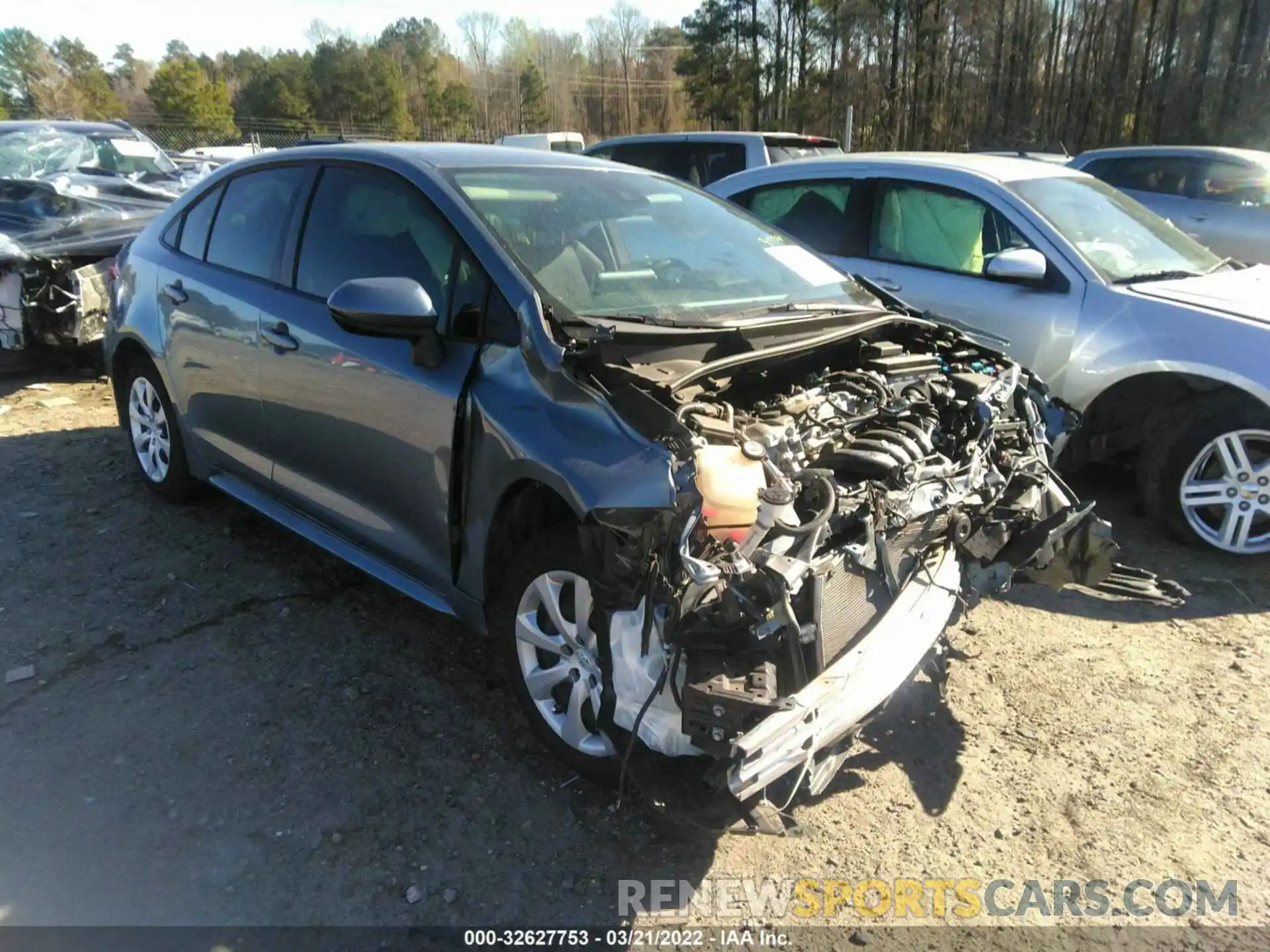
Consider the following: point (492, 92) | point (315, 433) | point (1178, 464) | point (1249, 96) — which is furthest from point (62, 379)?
point (492, 92)

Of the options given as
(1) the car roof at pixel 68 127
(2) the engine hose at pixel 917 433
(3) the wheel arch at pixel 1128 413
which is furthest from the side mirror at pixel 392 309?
(1) the car roof at pixel 68 127

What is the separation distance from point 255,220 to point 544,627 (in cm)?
243

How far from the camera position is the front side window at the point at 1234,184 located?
358 inches

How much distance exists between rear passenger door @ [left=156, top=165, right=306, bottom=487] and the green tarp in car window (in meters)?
3.44

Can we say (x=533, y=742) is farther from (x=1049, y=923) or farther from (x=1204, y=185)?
(x=1204, y=185)

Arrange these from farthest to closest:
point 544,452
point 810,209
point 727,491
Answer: point 810,209 < point 544,452 < point 727,491

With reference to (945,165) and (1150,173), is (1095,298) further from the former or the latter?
(1150,173)

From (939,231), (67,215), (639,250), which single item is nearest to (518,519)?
(639,250)

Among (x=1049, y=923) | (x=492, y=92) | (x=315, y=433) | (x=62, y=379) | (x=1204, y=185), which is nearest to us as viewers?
(x=1049, y=923)

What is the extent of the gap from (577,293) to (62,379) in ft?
21.9

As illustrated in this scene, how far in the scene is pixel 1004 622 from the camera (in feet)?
13.0

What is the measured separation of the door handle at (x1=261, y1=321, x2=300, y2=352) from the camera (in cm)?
366

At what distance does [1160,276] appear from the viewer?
16.3 feet

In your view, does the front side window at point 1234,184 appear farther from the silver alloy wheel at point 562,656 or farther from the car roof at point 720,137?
the silver alloy wheel at point 562,656
